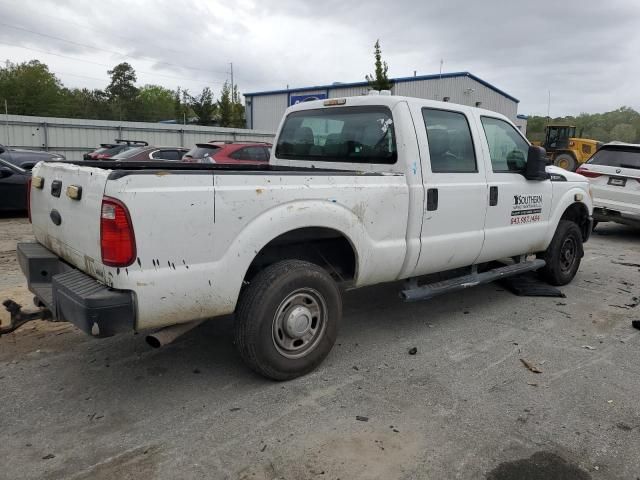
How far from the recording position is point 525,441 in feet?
9.93

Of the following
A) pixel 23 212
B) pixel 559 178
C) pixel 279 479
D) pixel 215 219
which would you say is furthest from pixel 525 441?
pixel 23 212

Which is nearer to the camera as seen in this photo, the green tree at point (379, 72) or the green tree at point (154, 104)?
the green tree at point (379, 72)

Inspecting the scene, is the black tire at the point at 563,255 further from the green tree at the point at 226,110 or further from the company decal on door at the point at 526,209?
the green tree at the point at 226,110

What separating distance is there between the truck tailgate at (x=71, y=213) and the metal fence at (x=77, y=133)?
21.8 m

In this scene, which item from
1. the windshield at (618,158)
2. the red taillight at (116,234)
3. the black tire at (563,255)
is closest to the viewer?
the red taillight at (116,234)

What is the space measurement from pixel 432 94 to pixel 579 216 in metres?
26.4

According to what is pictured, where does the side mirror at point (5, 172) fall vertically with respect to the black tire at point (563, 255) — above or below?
above

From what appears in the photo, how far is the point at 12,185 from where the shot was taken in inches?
406

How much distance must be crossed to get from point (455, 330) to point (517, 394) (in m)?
1.26

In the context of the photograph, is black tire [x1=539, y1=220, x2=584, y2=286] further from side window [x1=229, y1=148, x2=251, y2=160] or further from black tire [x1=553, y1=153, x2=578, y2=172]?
black tire [x1=553, y1=153, x2=578, y2=172]

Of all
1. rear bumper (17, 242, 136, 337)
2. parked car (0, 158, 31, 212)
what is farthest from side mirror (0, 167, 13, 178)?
rear bumper (17, 242, 136, 337)

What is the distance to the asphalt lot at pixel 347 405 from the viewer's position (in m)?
2.79

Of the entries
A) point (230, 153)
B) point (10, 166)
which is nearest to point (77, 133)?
point (10, 166)

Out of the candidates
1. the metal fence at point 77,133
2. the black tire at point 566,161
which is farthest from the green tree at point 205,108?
the black tire at point 566,161
